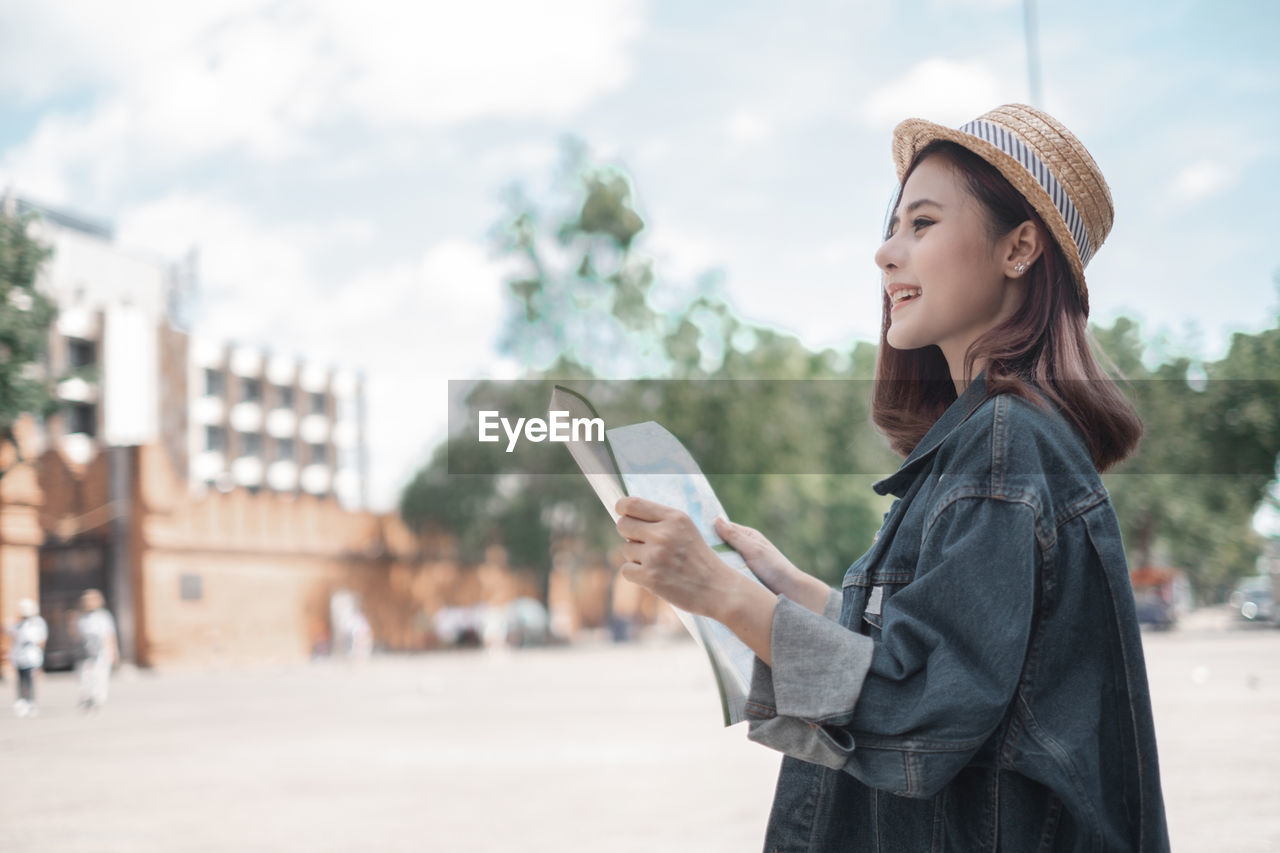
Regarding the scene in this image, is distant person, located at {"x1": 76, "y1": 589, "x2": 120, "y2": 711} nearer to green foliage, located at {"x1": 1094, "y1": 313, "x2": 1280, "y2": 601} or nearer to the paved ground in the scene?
the paved ground

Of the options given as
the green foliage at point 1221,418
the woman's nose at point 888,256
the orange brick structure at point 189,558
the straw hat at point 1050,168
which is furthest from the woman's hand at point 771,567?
the orange brick structure at point 189,558

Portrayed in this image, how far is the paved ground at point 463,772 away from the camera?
7051 millimetres

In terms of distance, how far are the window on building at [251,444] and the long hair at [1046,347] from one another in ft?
204

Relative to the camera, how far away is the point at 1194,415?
5.43 metres

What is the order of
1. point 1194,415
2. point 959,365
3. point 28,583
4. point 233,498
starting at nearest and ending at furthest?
point 959,365 → point 1194,415 → point 28,583 → point 233,498

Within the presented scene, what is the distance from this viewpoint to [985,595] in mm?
1206

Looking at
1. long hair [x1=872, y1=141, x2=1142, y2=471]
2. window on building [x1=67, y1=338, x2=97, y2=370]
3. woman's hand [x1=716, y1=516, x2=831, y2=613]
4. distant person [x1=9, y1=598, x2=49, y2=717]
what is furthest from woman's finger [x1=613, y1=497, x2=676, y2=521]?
window on building [x1=67, y1=338, x2=97, y2=370]

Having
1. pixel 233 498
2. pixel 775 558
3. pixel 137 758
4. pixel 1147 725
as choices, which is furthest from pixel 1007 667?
pixel 233 498

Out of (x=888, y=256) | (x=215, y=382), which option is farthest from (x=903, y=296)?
(x=215, y=382)

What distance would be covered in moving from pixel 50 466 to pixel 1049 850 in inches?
1305

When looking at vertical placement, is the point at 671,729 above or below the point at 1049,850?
below

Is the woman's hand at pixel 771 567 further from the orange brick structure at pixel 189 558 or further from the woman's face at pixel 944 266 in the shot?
the orange brick structure at pixel 189 558

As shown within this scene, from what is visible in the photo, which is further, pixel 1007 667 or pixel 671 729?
pixel 671 729

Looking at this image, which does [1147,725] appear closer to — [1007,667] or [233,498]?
[1007,667]
